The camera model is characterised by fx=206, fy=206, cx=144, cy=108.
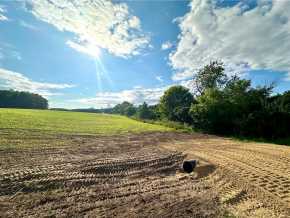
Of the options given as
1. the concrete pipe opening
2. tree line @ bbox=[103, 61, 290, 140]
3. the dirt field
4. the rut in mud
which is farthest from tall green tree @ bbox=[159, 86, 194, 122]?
the rut in mud

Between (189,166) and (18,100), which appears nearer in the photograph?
(189,166)

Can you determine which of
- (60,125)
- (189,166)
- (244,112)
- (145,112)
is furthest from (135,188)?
(145,112)

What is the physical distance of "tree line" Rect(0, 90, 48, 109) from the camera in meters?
79.8

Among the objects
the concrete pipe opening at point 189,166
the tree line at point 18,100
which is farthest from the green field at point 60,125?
the tree line at point 18,100

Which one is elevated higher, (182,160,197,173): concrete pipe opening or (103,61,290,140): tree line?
(103,61,290,140): tree line

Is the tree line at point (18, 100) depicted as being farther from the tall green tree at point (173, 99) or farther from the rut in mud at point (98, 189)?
the rut in mud at point (98, 189)

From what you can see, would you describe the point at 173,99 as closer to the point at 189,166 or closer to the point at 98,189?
the point at 189,166

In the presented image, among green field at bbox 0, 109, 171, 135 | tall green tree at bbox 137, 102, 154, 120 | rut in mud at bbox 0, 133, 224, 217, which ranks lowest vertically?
rut in mud at bbox 0, 133, 224, 217

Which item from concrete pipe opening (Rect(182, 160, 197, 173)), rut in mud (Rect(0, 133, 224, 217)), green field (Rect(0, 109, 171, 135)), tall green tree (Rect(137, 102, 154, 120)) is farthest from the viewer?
tall green tree (Rect(137, 102, 154, 120))

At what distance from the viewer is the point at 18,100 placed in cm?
8362

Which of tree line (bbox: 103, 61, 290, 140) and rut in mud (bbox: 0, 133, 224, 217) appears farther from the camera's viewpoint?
tree line (bbox: 103, 61, 290, 140)

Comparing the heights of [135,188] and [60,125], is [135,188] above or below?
below

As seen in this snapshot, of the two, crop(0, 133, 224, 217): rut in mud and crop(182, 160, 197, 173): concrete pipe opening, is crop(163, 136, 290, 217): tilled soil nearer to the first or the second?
crop(0, 133, 224, 217): rut in mud

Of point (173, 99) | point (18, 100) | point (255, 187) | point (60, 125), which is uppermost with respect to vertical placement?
point (173, 99)
